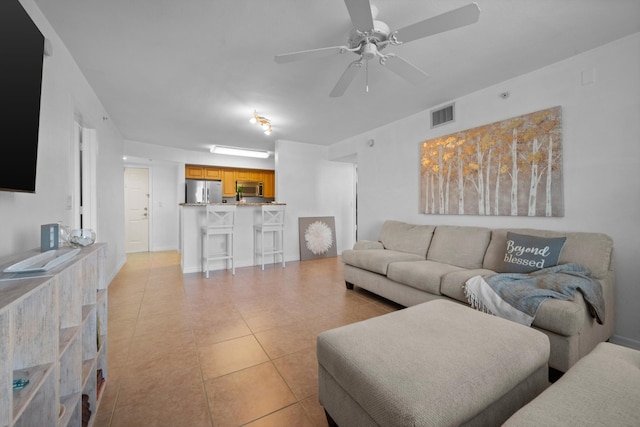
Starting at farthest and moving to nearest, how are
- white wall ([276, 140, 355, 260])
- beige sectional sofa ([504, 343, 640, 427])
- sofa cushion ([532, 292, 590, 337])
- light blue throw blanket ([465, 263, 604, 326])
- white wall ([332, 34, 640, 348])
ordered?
white wall ([276, 140, 355, 260]) → white wall ([332, 34, 640, 348]) → light blue throw blanket ([465, 263, 604, 326]) → sofa cushion ([532, 292, 590, 337]) → beige sectional sofa ([504, 343, 640, 427])

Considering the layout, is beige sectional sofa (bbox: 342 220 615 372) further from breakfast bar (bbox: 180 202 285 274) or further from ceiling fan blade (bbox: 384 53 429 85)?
breakfast bar (bbox: 180 202 285 274)

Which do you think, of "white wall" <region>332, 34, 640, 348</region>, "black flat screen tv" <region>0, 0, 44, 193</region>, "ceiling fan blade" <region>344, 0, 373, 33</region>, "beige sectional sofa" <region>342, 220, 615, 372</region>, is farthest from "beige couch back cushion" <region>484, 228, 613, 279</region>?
"black flat screen tv" <region>0, 0, 44, 193</region>

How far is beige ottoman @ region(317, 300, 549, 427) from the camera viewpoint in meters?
0.86

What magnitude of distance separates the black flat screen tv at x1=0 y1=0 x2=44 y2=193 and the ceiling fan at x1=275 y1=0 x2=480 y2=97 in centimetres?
127

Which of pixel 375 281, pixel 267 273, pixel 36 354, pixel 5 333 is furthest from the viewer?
pixel 267 273

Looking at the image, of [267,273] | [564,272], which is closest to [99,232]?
[267,273]

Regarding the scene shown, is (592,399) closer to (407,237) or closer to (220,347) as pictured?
(220,347)

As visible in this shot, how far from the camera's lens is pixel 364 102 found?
3330mm

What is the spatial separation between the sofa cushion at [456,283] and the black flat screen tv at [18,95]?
9.35 feet

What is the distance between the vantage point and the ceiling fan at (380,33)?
4.65ft

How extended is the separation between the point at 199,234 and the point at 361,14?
158 inches

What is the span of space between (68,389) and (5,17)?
1595 millimetres

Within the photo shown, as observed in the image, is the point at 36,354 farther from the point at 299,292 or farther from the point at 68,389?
the point at 299,292

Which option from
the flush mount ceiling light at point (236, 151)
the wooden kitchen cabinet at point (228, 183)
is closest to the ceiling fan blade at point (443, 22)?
the flush mount ceiling light at point (236, 151)
